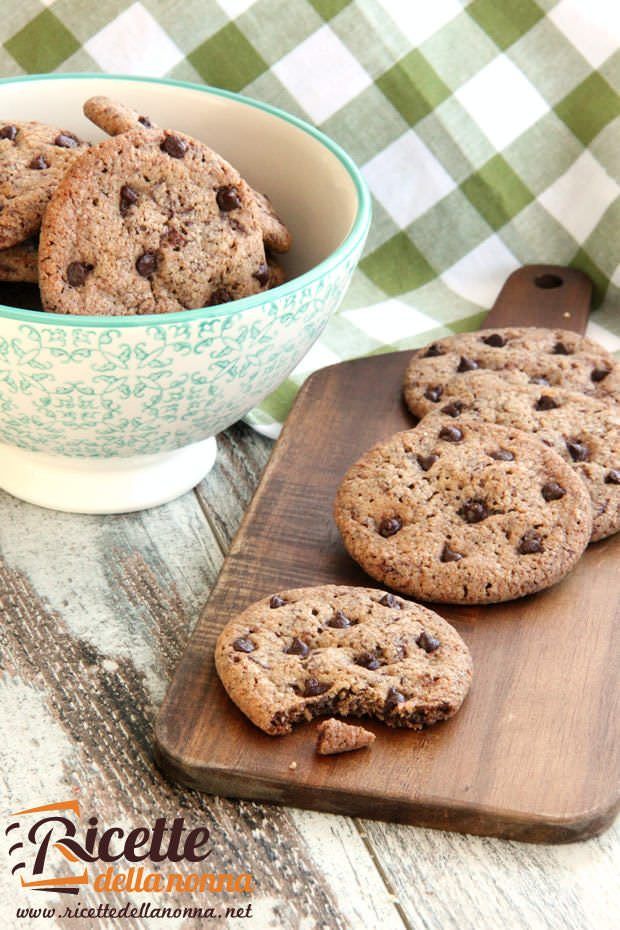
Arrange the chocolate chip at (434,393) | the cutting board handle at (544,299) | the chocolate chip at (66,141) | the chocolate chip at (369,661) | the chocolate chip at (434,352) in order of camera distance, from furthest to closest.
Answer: the cutting board handle at (544,299) < the chocolate chip at (434,352) < the chocolate chip at (434,393) < the chocolate chip at (66,141) < the chocolate chip at (369,661)

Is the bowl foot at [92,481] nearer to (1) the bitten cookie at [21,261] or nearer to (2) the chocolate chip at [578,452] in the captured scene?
(1) the bitten cookie at [21,261]

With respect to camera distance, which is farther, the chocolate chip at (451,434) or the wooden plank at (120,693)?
the chocolate chip at (451,434)

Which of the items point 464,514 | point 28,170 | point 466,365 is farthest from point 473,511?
point 28,170

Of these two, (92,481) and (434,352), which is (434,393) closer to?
(434,352)


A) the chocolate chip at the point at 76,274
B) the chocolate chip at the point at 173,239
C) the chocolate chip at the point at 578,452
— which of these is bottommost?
the chocolate chip at the point at 578,452

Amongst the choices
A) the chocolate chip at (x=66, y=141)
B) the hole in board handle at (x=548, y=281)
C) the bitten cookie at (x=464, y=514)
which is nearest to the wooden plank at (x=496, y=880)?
the bitten cookie at (x=464, y=514)

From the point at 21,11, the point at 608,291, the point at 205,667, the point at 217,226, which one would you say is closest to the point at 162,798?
the point at 205,667
